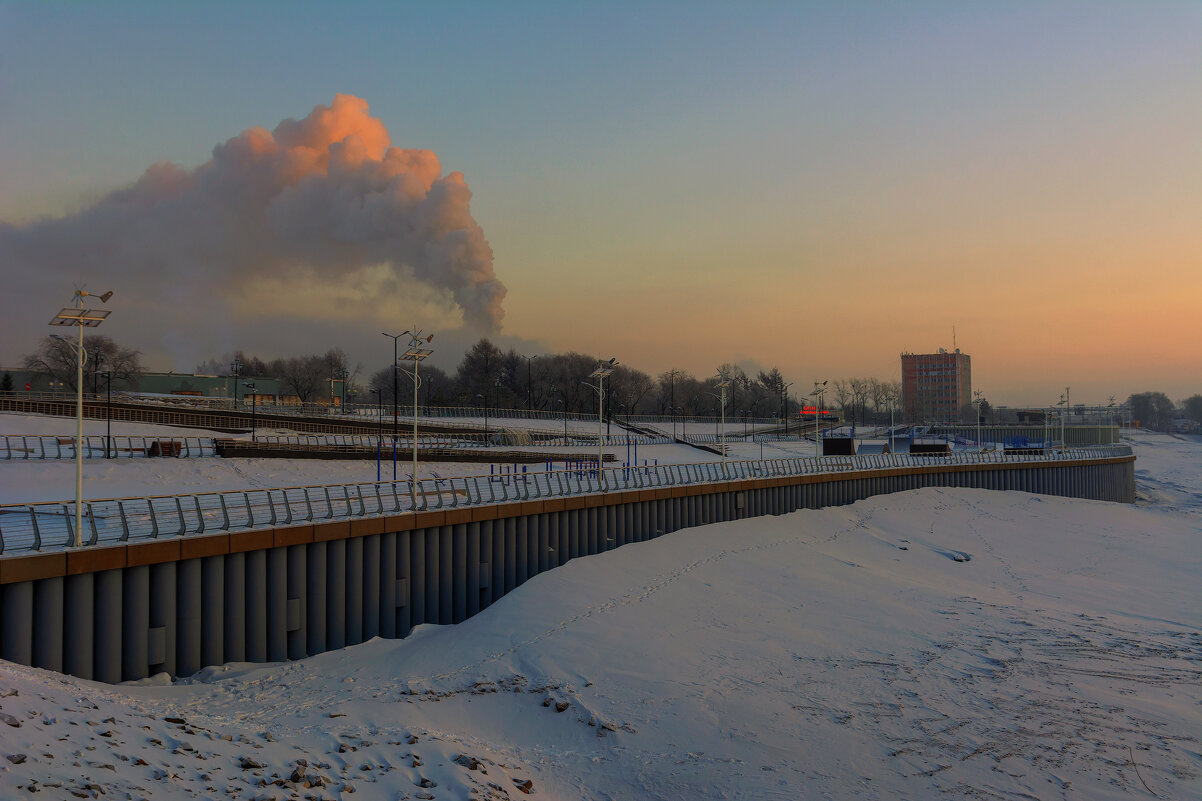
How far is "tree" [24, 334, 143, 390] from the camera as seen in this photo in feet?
308

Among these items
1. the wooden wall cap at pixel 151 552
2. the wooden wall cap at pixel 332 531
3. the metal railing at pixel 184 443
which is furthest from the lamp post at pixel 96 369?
the wooden wall cap at pixel 151 552

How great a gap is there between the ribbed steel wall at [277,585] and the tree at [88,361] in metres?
83.3

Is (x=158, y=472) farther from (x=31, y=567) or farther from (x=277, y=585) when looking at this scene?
(x=31, y=567)

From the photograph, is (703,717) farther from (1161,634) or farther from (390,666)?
(1161,634)

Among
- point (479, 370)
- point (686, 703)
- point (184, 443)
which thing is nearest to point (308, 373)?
point (479, 370)

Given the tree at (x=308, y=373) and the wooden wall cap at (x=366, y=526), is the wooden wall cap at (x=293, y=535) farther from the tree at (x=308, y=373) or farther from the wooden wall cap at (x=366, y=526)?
the tree at (x=308, y=373)

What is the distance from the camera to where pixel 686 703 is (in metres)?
16.2

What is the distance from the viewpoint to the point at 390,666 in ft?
60.4

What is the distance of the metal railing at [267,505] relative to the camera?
1727 centimetres

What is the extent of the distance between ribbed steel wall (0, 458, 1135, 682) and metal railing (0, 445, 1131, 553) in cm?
61

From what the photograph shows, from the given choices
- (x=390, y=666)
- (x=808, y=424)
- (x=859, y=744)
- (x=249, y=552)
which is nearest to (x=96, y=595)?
(x=249, y=552)

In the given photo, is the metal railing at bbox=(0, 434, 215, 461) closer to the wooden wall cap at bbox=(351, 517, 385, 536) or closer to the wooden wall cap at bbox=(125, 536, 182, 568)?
the wooden wall cap at bbox=(351, 517, 385, 536)

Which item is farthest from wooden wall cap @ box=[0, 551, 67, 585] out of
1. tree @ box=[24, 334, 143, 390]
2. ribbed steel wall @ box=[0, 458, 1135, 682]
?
tree @ box=[24, 334, 143, 390]

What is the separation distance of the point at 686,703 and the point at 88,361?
103435 millimetres
